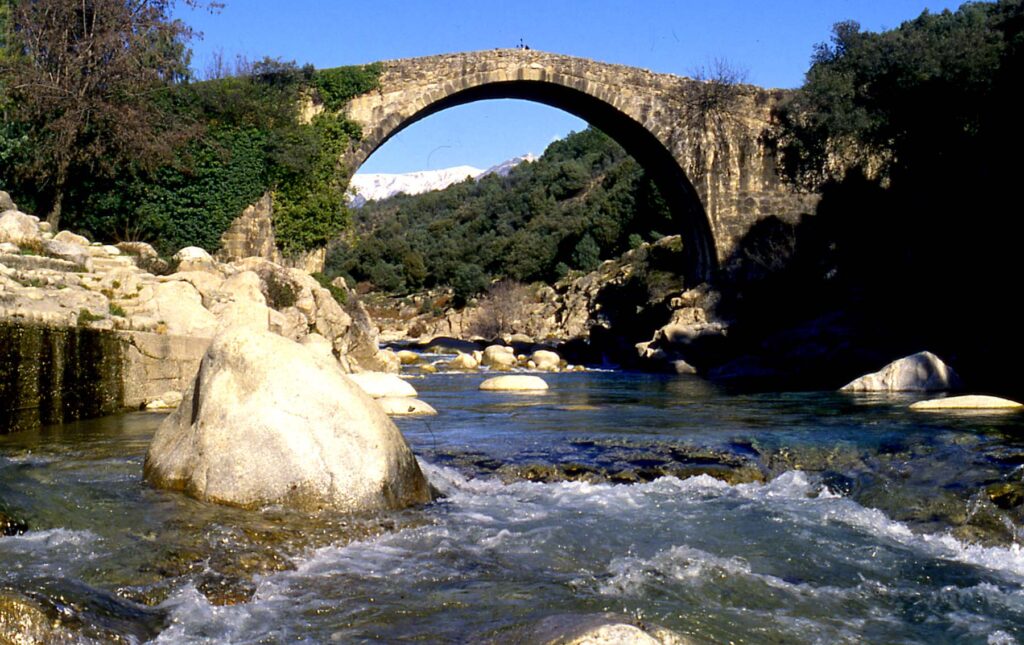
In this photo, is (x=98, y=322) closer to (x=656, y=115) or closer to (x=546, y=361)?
(x=546, y=361)

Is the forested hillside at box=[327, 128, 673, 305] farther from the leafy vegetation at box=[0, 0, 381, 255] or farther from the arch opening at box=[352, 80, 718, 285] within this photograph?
the leafy vegetation at box=[0, 0, 381, 255]

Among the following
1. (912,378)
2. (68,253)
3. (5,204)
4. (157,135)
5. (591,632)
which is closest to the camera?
(591,632)

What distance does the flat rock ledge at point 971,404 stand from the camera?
1010 cm

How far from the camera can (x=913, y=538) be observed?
4613 millimetres

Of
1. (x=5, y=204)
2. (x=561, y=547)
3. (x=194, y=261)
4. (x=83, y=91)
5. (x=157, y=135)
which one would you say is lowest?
(x=561, y=547)

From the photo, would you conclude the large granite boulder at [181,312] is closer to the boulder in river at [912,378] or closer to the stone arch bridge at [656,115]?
the boulder in river at [912,378]

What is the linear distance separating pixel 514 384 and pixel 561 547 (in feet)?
34.0

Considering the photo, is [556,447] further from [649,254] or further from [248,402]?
[649,254]

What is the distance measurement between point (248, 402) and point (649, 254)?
86.0 ft

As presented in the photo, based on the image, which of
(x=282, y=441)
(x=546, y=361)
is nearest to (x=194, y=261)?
(x=546, y=361)

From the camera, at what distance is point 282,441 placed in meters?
4.79

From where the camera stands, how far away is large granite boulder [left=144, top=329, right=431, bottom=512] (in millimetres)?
4711

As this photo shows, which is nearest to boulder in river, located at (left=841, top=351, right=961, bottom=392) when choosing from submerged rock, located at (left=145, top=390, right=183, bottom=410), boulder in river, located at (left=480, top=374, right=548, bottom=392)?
boulder in river, located at (left=480, top=374, right=548, bottom=392)

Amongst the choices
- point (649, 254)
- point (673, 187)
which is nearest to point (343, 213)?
point (673, 187)
